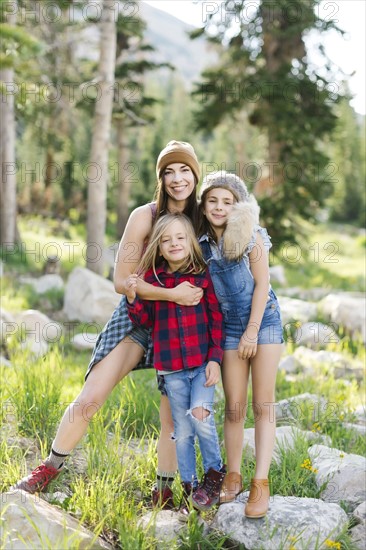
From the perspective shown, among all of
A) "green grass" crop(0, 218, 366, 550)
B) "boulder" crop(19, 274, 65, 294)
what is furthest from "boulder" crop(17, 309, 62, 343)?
"boulder" crop(19, 274, 65, 294)

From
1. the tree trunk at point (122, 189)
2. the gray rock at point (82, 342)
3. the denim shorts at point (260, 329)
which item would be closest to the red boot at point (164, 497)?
the denim shorts at point (260, 329)

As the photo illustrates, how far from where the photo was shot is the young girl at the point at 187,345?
315cm

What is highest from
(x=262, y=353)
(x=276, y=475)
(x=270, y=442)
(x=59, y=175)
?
(x=59, y=175)

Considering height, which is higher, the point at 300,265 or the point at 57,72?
the point at 57,72

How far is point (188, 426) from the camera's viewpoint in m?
3.20

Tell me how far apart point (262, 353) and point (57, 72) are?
11.0 m

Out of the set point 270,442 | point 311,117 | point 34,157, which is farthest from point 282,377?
point 34,157

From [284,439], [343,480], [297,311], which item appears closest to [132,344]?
[284,439]

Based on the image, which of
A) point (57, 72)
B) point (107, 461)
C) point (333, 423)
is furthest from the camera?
point (57, 72)

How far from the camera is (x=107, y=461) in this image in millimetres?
3365

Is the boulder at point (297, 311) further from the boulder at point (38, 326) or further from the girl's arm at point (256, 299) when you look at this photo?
the girl's arm at point (256, 299)

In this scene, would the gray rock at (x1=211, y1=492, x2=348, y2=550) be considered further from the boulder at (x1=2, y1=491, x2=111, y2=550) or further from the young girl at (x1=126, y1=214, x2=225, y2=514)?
the boulder at (x1=2, y1=491, x2=111, y2=550)

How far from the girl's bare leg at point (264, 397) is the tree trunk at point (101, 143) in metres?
7.37

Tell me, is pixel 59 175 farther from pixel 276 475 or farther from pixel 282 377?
pixel 276 475
